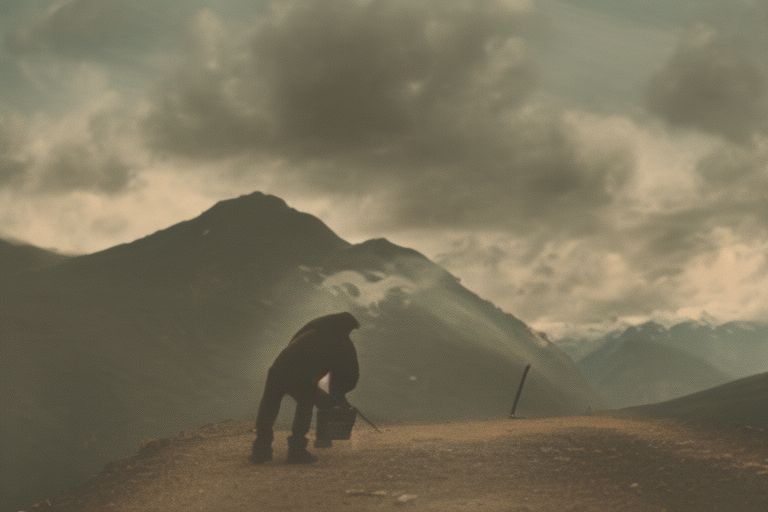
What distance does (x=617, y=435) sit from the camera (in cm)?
1758

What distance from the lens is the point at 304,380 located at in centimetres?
1554

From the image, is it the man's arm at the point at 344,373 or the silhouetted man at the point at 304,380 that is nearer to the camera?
the silhouetted man at the point at 304,380

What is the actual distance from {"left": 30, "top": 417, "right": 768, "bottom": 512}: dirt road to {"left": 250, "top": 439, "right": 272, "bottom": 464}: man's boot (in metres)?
0.41

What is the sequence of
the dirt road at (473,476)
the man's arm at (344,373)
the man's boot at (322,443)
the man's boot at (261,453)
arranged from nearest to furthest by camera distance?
the dirt road at (473,476) → the man's boot at (261,453) → the man's arm at (344,373) → the man's boot at (322,443)

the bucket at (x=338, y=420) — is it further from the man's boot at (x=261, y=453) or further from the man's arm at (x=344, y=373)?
the man's boot at (x=261, y=453)

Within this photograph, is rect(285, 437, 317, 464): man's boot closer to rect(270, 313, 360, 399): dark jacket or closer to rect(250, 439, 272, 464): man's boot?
rect(250, 439, 272, 464): man's boot

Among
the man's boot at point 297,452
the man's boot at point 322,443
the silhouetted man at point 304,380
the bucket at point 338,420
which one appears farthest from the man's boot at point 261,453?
the man's boot at point 322,443

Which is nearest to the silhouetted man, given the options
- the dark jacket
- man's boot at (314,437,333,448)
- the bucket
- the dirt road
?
the dark jacket

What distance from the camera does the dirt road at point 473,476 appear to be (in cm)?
1119

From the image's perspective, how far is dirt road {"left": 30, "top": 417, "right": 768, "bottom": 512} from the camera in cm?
1119

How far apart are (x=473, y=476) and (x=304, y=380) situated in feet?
12.7

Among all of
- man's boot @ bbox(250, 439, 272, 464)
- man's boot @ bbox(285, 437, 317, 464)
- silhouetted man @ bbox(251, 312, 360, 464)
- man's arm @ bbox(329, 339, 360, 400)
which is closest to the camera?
man's boot @ bbox(285, 437, 317, 464)

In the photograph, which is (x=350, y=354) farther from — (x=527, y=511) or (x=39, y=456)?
(x=39, y=456)

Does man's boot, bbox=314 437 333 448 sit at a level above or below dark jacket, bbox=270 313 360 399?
below
